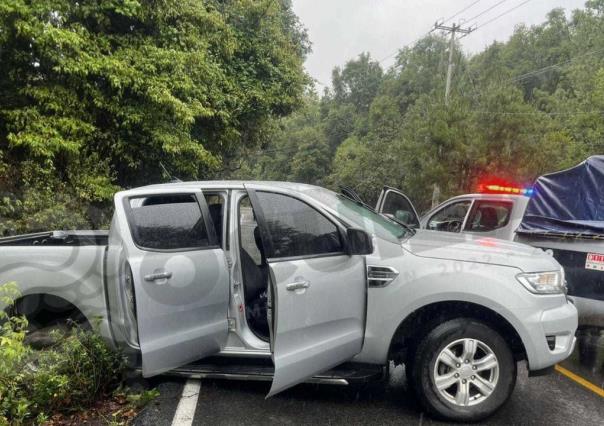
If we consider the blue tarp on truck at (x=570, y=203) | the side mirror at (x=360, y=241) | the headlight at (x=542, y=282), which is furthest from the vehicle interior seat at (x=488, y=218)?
the side mirror at (x=360, y=241)

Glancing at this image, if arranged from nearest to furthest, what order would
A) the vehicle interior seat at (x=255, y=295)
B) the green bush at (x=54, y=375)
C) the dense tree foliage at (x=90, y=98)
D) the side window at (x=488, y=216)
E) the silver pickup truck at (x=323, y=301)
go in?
the green bush at (x=54, y=375), the silver pickup truck at (x=323, y=301), the vehicle interior seat at (x=255, y=295), the side window at (x=488, y=216), the dense tree foliage at (x=90, y=98)

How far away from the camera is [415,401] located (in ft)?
12.6

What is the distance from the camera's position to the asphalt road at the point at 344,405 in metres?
3.60

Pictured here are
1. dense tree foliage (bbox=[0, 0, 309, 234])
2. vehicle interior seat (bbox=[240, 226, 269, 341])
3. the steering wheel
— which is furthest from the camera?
dense tree foliage (bbox=[0, 0, 309, 234])

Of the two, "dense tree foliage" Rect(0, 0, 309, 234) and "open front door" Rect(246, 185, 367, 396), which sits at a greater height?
"dense tree foliage" Rect(0, 0, 309, 234)

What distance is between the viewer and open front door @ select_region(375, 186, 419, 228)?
17.9 feet

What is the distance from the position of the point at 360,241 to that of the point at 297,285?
1.76 ft

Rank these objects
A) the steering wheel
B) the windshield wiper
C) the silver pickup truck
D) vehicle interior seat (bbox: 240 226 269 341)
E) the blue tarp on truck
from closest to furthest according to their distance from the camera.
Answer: the silver pickup truck
vehicle interior seat (bbox: 240 226 269 341)
the windshield wiper
the blue tarp on truck
the steering wheel

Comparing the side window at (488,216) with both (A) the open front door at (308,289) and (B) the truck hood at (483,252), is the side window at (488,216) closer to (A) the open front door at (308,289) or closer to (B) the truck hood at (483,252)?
(B) the truck hood at (483,252)

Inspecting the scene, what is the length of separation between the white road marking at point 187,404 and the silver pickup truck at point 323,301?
0.27 m

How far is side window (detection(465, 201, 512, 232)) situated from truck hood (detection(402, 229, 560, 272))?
2.74 m

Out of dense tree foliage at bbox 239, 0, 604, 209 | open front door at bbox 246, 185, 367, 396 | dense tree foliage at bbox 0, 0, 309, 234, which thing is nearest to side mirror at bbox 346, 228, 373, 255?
open front door at bbox 246, 185, 367, 396

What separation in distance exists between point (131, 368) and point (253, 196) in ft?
5.50

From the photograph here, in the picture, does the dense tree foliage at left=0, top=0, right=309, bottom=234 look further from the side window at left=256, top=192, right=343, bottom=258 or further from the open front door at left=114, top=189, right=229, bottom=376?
the side window at left=256, top=192, right=343, bottom=258
